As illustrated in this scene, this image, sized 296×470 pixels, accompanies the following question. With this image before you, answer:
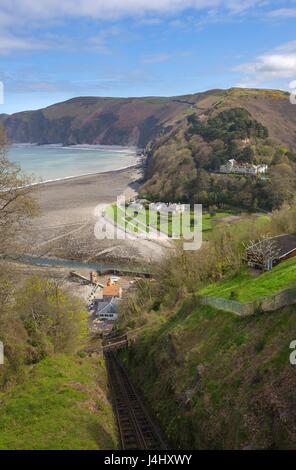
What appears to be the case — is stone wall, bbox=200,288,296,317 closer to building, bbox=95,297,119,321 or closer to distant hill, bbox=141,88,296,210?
building, bbox=95,297,119,321

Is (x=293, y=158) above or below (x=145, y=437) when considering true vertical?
above

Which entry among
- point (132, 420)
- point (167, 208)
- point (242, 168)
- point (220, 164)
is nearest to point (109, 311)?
point (132, 420)


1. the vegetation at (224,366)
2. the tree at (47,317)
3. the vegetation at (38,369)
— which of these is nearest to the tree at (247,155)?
the vegetation at (224,366)

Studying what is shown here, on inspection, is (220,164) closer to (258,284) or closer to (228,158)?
(228,158)

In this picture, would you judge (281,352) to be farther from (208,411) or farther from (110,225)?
(110,225)

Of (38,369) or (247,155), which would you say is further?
(247,155)
